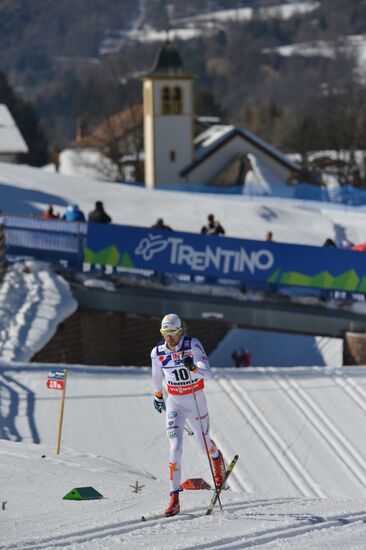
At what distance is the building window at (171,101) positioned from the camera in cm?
5109

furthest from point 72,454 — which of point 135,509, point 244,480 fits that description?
point 135,509

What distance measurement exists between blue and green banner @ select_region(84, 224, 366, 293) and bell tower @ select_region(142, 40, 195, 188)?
27.6m

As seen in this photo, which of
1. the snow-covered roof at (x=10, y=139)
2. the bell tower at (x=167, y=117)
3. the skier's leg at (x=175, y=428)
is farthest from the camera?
the bell tower at (x=167, y=117)

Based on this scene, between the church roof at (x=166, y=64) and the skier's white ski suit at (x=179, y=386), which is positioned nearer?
the skier's white ski suit at (x=179, y=386)

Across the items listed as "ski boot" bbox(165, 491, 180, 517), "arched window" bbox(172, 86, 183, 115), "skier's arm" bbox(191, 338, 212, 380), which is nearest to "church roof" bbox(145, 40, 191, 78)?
"arched window" bbox(172, 86, 183, 115)

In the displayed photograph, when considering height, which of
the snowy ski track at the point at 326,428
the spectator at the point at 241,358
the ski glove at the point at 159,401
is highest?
the ski glove at the point at 159,401

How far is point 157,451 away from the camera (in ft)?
51.7

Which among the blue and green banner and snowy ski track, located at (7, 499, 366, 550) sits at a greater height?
snowy ski track, located at (7, 499, 366, 550)

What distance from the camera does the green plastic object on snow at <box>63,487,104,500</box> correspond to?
34.8ft

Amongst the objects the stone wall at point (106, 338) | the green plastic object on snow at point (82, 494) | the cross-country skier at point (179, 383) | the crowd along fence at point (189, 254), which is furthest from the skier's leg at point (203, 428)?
the crowd along fence at point (189, 254)

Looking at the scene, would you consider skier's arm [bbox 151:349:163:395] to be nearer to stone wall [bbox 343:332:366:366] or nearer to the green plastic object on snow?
the green plastic object on snow

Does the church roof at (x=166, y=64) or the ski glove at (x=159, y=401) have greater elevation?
the church roof at (x=166, y=64)

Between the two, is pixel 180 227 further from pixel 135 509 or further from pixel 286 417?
pixel 135 509

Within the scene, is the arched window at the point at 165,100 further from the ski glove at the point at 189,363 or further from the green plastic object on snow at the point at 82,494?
the ski glove at the point at 189,363
